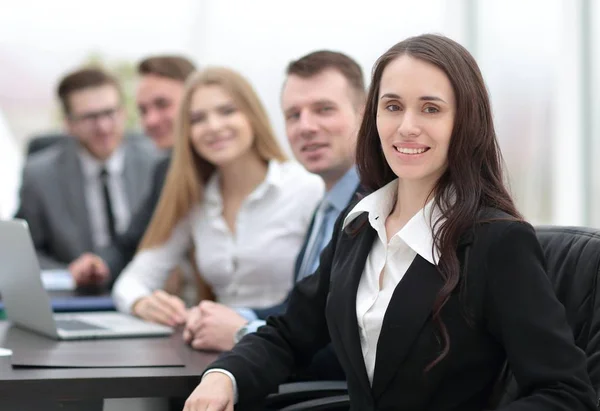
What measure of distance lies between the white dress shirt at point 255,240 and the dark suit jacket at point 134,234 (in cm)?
55

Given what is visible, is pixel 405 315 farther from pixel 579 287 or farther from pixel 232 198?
pixel 232 198

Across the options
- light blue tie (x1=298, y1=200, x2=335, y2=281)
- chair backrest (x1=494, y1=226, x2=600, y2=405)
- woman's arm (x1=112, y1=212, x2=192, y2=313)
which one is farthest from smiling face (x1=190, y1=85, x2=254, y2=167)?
chair backrest (x1=494, y1=226, x2=600, y2=405)

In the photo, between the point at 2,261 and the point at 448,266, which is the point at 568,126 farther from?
the point at 448,266

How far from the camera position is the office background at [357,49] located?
5496mm

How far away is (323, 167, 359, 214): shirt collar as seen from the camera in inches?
102

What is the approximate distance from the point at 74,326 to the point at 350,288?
110 centimetres

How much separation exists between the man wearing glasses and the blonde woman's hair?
1462mm

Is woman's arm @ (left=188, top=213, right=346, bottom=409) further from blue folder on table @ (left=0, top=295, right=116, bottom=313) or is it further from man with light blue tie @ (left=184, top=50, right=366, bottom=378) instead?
blue folder on table @ (left=0, top=295, right=116, bottom=313)

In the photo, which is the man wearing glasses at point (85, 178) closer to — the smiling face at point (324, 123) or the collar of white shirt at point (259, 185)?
the collar of white shirt at point (259, 185)

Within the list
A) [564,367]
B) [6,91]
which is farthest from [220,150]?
[6,91]

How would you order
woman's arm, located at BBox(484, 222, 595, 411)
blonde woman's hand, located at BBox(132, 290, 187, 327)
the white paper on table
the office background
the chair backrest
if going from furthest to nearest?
the office background
the white paper on table
blonde woman's hand, located at BBox(132, 290, 187, 327)
the chair backrest
woman's arm, located at BBox(484, 222, 595, 411)

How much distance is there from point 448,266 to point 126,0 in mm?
6308

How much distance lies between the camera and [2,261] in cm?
276

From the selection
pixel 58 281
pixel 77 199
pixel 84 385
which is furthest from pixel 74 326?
pixel 77 199
